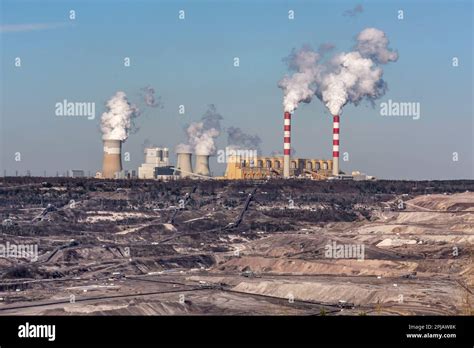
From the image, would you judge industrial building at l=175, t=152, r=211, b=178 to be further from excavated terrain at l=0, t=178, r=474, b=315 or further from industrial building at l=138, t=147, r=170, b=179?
excavated terrain at l=0, t=178, r=474, b=315

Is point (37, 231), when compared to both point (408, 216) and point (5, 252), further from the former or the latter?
point (408, 216)

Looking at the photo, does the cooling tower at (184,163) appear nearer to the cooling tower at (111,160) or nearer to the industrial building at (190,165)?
the industrial building at (190,165)

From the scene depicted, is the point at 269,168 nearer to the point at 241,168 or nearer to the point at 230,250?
the point at 241,168

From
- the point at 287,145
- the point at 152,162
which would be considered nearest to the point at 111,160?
the point at 152,162

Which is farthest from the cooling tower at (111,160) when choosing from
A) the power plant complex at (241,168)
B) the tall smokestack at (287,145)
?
the tall smokestack at (287,145)
